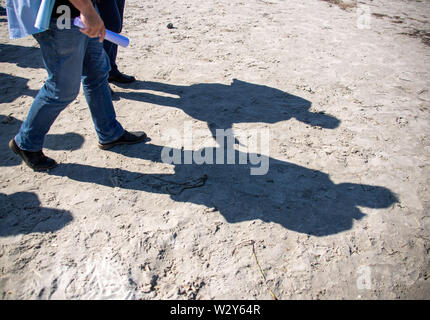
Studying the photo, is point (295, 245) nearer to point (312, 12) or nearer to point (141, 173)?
point (141, 173)

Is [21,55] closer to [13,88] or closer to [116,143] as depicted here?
[13,88]

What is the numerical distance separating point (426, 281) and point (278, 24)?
5056 mm

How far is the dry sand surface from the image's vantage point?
6.00 ft

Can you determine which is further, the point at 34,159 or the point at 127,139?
the point at 127,139

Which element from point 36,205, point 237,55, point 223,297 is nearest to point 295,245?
point 223,297

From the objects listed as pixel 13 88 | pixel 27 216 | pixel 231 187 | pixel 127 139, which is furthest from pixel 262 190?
pixel 13 88

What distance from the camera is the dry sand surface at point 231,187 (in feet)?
6.00

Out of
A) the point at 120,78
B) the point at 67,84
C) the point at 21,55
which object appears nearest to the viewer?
the point at 67,84

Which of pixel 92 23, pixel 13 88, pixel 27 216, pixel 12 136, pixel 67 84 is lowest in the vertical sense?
pixel 27 216

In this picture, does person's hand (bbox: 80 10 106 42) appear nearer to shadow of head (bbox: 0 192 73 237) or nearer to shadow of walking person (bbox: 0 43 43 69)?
shadow of head (bbox: 0 192 73 237)

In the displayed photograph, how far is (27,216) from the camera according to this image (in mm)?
2133

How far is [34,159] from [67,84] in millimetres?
800

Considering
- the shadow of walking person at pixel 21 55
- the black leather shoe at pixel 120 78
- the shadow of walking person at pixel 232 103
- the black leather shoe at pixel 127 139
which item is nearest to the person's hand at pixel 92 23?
the black leather shoe at pixel 127 139

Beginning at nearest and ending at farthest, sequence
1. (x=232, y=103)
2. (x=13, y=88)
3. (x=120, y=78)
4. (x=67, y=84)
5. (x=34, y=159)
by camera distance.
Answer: (x=67, y=84) → (x=34, y=159) → (x=232, y=103) → (x=13, y=88) → (x=120, y=78)
